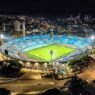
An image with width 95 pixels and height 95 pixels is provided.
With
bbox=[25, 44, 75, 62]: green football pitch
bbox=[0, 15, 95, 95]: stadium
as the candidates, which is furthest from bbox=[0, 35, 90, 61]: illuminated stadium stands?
bbox=[25, 44, 75, 62]: green football pitch

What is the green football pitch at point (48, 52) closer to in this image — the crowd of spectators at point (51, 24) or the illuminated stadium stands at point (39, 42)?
the illuminated stadium stands at point (39, 42)

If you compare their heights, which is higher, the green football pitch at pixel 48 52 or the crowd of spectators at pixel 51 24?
the crowd of spectators at pixel 51 24

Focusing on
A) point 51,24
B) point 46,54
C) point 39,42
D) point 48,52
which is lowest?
point 46,54

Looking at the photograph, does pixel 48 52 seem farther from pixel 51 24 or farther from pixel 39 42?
pixel 51 24

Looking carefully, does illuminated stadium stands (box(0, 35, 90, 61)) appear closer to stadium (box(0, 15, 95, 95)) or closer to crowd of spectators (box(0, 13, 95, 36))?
stadium (box(0, 15, 95, 95))

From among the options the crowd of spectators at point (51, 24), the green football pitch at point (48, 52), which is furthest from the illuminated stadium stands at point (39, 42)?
the crowd of spectators at point (51, 24)

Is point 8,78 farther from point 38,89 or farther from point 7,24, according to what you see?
point 7,24

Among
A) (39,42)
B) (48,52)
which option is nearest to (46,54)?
(48,52)

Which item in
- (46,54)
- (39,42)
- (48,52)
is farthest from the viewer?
(39,42)
